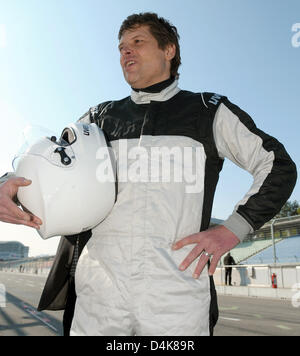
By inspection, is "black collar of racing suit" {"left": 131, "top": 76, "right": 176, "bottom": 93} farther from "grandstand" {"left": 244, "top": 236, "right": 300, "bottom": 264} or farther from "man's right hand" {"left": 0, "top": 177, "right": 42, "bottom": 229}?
"grandstand" {"left": 244, "top": 236, "right": 300, "bottom": 264}

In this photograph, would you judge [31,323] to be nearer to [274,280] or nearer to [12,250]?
[274,280]

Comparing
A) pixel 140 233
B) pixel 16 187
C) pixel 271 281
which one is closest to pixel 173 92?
pixel 140 233

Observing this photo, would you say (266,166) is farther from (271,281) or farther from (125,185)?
(271,281)

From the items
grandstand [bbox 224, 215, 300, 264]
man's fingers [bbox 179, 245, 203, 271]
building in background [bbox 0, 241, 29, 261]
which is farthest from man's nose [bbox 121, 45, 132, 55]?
building in background [bbox 0, 241, 29, 261]

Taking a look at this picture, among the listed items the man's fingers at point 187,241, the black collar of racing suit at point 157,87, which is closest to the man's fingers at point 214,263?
the man's fingers at point 187,241

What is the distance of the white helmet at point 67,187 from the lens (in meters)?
1.83

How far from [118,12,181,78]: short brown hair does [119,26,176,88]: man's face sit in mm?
44

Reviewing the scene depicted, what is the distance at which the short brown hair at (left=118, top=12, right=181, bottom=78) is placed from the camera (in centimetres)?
233

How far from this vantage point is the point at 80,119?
96.3 inches

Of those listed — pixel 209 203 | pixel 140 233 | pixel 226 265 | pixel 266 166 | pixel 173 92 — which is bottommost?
pixel 226 265

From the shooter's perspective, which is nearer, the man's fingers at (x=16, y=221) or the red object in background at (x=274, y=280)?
the man's fingers at (x=16, y=221)

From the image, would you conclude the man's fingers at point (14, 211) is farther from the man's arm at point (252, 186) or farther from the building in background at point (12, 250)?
the building in background at point (12, 250)

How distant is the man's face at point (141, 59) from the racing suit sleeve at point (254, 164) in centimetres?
52

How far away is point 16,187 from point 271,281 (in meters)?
14.9
